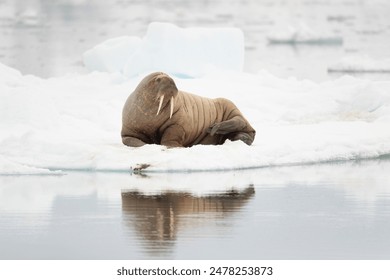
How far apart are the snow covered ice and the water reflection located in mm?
1233

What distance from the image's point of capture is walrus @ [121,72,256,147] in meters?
9.59

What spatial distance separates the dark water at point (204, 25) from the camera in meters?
25.4

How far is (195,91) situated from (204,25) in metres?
20.6

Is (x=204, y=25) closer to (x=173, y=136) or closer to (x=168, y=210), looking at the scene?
(x=173, y=136)

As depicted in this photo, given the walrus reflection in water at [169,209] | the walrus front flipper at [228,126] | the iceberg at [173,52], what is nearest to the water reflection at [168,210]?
the walrus reflection in water at [169,209]

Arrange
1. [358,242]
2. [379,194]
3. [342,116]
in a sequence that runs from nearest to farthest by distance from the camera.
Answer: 1. [358,242]
2. [379,194]
3. [342,116]

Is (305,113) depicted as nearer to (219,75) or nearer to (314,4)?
(219,75)

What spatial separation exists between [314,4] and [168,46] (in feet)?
105

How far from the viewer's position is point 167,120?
9680 millimetres

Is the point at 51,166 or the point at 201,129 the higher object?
the point at 201,129

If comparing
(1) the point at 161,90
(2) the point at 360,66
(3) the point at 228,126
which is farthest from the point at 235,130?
(2) the point at 360,66

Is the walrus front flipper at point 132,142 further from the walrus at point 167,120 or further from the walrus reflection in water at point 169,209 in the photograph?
the walrus reflection in water at point 169,209

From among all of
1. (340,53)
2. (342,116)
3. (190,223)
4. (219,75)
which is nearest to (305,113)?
(342,116)

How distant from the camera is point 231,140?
10.2 meters
